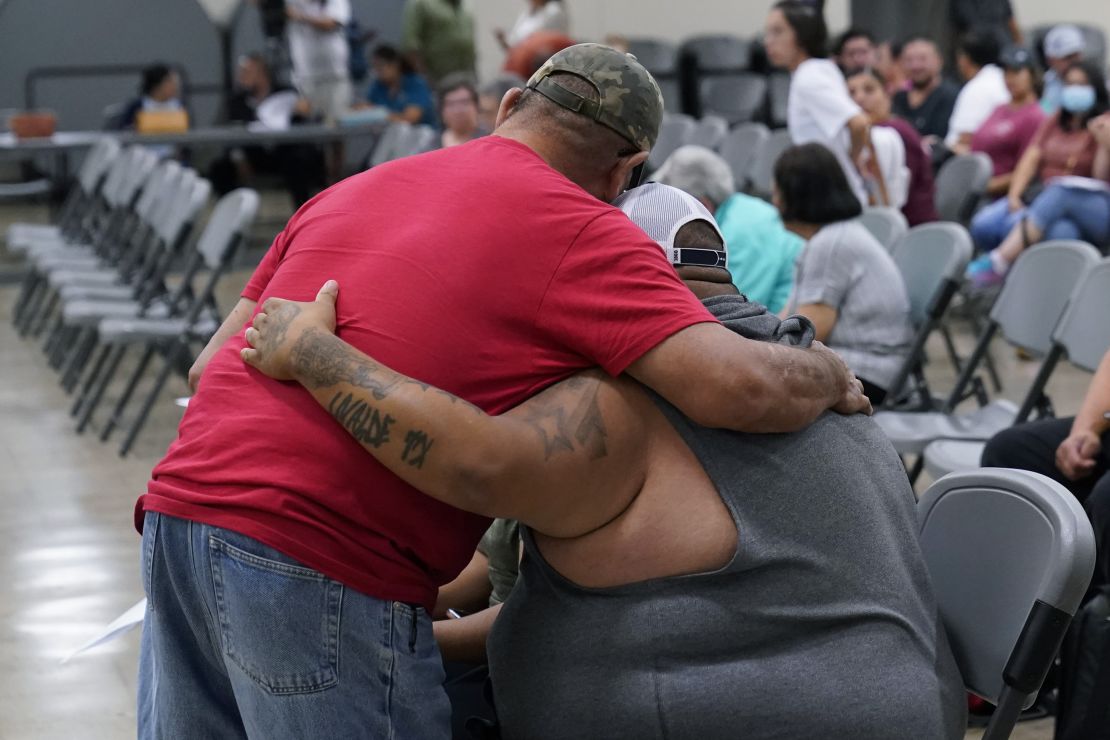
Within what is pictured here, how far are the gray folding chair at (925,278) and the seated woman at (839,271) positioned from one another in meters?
A: 0.13

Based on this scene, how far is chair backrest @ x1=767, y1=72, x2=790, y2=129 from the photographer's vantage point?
1188 centimetres

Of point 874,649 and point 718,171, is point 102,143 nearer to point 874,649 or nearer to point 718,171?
point 718,171

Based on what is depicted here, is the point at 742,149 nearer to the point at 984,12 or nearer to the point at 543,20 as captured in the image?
the point at 543,20

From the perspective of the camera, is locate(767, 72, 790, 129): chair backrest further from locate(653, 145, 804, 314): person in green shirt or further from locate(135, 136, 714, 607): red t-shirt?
locate(135, 136, 714, 607): red t-shirt

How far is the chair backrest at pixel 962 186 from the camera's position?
6828 mm

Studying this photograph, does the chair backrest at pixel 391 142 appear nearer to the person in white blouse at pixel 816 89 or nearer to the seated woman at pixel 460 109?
the seated woman at pixel 460 109

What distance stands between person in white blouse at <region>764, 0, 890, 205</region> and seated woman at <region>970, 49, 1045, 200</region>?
2.07 meters

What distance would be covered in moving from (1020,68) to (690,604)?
22.1 feet

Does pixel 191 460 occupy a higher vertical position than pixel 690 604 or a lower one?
higher

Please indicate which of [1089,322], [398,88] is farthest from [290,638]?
[398,88]

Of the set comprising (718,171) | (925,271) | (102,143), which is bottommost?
(102,143)

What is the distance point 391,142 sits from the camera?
971 cm

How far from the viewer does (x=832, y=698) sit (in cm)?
179

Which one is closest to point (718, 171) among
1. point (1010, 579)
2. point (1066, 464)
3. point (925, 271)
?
point (925, 271)
